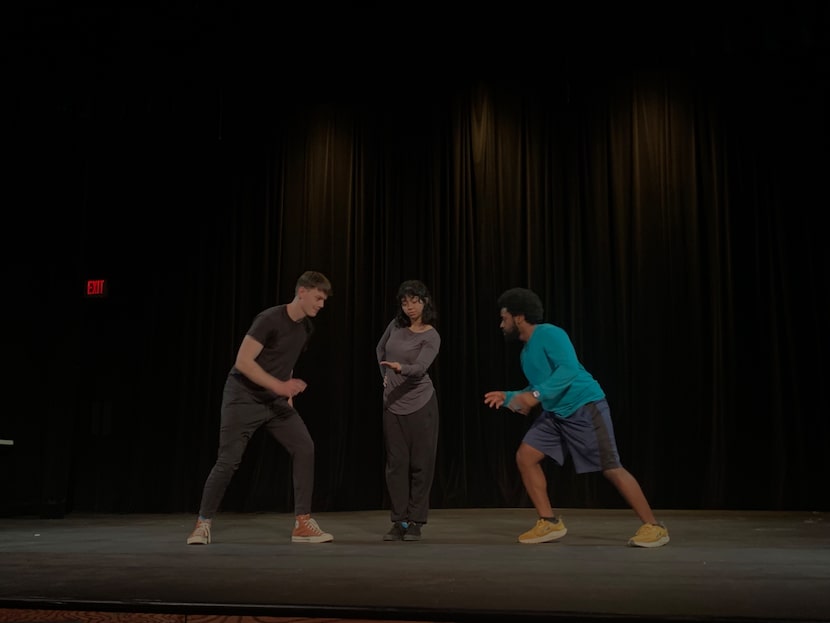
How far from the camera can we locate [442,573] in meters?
2.98

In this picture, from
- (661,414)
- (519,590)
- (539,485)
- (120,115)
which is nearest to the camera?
(519,590)

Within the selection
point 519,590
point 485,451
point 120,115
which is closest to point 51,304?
point 120,115

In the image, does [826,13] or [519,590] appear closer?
[519,590]

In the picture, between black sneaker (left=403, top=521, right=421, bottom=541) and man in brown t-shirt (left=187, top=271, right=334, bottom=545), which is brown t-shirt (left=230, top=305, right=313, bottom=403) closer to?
man in brown t-shirt (left=187, top=271, right=334, bottom=545)

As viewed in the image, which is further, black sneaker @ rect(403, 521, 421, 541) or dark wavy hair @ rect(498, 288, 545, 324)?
black sneaker @ rect(403, 521, 421, 541)

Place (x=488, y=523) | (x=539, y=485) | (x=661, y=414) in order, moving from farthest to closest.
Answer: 1. (x=661, y=414)
2. (x=488, y=523)
3. (x=539, y=485)

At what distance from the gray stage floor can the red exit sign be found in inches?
100

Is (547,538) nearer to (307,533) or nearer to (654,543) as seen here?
(654,543)

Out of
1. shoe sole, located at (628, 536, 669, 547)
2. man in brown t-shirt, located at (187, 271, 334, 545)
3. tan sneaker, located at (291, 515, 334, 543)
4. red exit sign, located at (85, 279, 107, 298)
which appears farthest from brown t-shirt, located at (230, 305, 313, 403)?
red exit sign, located at (85, 279, 107, 298)

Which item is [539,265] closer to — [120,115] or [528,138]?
[528,138]

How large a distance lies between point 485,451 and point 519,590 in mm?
3675

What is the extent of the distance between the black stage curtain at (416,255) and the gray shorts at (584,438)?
213cm

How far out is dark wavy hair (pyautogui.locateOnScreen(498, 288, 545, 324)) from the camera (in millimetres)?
4125

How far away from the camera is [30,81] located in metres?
6.66
